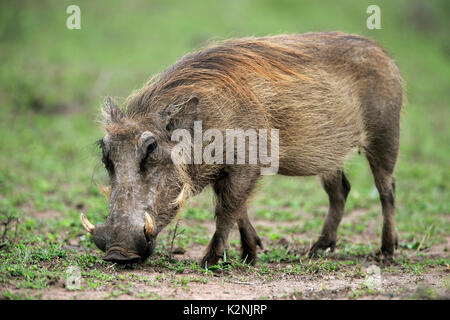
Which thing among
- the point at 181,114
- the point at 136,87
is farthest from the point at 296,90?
the point at 136,87

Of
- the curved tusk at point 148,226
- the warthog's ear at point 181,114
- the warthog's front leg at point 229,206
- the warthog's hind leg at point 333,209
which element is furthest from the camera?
the warthog's hind leg at point 333,209

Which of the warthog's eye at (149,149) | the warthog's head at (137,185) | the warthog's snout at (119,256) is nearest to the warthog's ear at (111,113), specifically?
the warthog's head at (137,185)

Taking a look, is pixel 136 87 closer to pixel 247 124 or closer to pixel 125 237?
pixel 247 124

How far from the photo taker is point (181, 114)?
168 inches

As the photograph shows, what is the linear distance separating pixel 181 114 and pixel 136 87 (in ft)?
4.50

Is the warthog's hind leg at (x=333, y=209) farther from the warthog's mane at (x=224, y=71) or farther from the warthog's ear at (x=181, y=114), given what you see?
the warthog's ear at (x=181, y=114)

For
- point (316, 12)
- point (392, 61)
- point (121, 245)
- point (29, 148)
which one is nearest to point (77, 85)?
point (29, 148)

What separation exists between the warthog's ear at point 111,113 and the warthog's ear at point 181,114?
325 mm

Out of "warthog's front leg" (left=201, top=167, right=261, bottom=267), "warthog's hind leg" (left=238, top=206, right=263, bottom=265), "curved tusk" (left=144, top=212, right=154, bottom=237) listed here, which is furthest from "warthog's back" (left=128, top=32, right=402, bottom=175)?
"curved tusk" (left=144, top=212, right=154, bottom=237)

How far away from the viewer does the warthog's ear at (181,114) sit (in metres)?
4.21

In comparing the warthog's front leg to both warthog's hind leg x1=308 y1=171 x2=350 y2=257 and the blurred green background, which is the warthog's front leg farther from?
warthog's hind leg x1=308 y1=171 x2=350 y2=257

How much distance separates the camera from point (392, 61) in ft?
18.1
